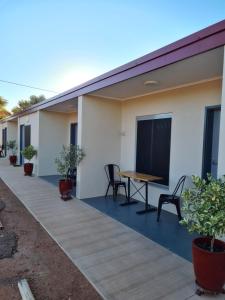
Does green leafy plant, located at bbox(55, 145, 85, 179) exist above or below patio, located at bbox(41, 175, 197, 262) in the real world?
above

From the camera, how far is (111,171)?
6.13m

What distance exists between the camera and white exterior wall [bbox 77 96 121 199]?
5.73 metres

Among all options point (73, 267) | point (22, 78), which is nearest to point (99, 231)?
point (73, 267)

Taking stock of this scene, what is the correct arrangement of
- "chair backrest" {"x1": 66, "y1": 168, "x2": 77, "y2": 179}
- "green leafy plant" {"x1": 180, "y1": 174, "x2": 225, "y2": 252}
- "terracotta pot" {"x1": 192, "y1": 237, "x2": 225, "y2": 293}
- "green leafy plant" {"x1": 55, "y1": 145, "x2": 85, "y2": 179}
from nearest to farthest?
1. "green leafy plant" {"x1": 180, "y1": 174, "x2": 225, "y2": 252}
2. "terracotta pot" {"x1": 192, "y1": 237, "x2": 225, "y2": 293}
3. "green leafy plant" {"x1": 55, "y1": 145, "x2": 85, "y2": 179}
4. "chair backrest" {"x1": 66, "y1": 168, "x2": 77, "y2": 179}

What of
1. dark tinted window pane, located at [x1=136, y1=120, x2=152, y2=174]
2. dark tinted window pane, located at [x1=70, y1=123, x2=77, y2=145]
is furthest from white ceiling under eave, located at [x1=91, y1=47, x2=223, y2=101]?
dark tinted window pane, located at [x1=70, y1=123, x2=77, y2=145]

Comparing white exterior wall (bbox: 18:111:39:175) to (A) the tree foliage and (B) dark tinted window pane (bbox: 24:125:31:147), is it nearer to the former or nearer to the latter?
(B) dark tinted window pane (bbox: 24:125:31:147)

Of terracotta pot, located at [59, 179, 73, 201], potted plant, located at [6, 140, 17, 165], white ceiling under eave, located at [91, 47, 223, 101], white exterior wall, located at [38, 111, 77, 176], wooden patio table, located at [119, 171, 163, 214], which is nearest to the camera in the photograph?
white ceiling under eave, located at [91, 47, 223, 101]

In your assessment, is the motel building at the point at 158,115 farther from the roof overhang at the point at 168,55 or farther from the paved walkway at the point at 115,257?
the paved walkway at the point at 115,257

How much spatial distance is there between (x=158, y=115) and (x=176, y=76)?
1.42 meters

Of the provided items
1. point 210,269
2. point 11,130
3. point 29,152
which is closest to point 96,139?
point 29,152

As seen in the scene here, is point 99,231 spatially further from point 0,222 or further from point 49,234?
point 0,222

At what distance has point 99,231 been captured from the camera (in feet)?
12.5

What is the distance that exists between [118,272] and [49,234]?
1.48 m

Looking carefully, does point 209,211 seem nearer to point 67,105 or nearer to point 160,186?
point 160,186
